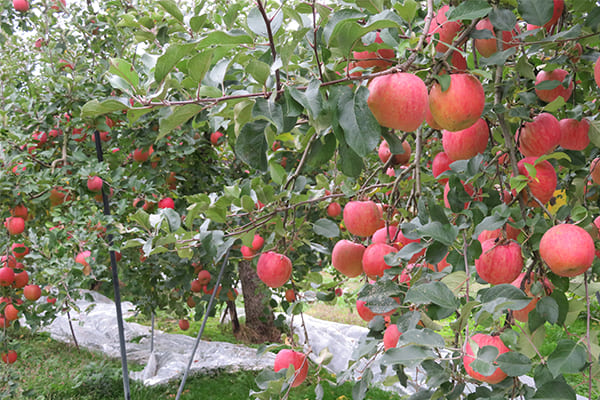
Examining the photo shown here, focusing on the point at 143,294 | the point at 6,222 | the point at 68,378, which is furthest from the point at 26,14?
the point at 68,378

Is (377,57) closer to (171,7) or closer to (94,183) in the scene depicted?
(171,7)

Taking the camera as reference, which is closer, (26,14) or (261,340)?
(26,14)

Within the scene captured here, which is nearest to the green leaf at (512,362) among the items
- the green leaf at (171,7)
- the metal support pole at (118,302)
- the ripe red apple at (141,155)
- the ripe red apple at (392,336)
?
the ripe red apple at (392,336)

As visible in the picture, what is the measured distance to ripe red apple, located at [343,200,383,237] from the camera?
1.00 meters

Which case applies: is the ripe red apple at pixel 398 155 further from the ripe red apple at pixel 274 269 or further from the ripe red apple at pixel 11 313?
the ripe red apple at pixel 11 313

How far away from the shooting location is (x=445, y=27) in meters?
0.74

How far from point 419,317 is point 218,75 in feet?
1.52

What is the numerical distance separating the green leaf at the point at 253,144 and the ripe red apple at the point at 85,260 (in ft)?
4.23

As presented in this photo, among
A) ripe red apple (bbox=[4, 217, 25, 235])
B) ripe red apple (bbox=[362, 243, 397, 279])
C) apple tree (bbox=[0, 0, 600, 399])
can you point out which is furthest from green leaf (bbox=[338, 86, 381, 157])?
ripe red apple (bbox=[4, 217, 25, 235])

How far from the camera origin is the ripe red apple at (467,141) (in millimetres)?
786

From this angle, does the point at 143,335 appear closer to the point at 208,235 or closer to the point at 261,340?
the point at 261,340

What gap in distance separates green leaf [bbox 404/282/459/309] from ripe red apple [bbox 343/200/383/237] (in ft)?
1.45

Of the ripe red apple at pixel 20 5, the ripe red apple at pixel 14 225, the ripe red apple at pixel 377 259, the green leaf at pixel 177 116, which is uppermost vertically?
the ripe red apple at pixel 20 5

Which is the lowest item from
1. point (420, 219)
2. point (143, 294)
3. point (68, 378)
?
point (68, 378)
